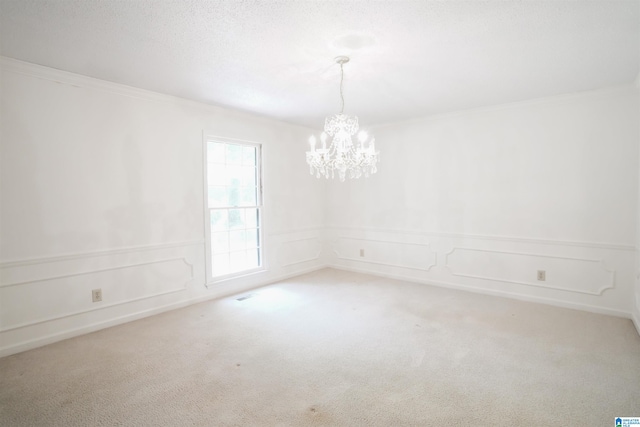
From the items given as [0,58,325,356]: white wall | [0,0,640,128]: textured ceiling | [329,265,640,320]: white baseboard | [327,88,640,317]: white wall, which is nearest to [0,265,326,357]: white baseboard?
[0,58,325,356]: white wall

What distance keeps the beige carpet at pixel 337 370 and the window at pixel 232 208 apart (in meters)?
0.87

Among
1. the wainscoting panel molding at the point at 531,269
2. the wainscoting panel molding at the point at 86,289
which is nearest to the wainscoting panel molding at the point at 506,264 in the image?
the wainscoting panel molding at the point at 531,269

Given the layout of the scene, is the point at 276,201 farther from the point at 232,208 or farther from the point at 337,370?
the point at 337,370

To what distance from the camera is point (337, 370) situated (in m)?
2.44

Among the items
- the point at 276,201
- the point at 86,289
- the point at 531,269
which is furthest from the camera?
the point at 276,201

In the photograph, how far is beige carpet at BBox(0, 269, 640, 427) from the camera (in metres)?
1.95

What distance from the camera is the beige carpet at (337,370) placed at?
1.95 meters

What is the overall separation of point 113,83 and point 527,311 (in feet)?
16.3

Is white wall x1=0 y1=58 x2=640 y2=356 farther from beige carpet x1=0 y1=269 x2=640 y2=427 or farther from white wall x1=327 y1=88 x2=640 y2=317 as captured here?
beige carpet x1=0 y1=269 x2=640 y2=427

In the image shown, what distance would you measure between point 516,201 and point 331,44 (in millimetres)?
3072

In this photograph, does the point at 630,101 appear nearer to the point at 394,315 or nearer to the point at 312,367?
the point at 394,315

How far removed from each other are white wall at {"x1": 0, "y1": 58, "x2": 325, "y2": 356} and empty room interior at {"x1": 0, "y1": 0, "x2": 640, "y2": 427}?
19 mm

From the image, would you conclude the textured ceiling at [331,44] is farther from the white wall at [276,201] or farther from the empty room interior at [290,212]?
the white wall at [276,201]

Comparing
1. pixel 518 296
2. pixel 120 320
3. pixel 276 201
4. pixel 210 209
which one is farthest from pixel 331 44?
pixel 518 296
